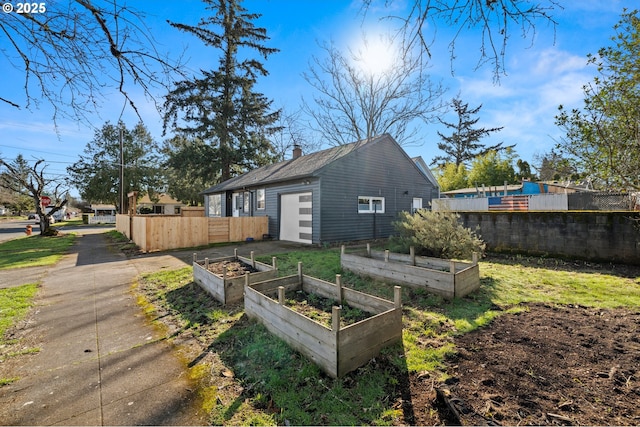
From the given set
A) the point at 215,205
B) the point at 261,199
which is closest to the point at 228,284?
the point at 261,199

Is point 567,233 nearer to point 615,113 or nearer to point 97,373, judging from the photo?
point 615,113

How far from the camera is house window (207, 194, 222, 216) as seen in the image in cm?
1925

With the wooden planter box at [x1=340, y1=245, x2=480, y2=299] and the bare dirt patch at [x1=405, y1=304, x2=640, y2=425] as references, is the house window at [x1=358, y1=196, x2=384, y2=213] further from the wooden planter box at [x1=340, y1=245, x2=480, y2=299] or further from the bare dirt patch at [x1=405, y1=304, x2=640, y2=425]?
the bare dirt patch at [x1=405, y1=304, x2=640, y2=425]

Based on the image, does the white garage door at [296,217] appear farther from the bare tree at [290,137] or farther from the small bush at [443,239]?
the bare tree at [290,137]

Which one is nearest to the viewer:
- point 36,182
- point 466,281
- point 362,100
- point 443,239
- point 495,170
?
point 466,281

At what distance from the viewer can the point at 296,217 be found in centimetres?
1240

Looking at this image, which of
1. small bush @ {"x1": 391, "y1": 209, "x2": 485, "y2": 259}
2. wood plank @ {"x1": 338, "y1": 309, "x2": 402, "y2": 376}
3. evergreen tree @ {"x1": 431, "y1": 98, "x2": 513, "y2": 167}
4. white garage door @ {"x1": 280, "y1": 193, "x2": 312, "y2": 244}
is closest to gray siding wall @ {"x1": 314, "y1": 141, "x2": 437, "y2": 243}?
white garage door @ {"x1": 280, "y1": 193, "x2": 312, "y2": 244}

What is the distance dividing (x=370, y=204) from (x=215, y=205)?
12080mm

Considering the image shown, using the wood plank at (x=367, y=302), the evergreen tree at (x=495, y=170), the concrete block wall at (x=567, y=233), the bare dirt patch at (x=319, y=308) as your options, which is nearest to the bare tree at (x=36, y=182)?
the bare dirt patch at (x=319, y=308)

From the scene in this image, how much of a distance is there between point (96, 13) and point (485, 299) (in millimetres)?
6186

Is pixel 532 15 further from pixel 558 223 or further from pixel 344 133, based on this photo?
pixel 344 133

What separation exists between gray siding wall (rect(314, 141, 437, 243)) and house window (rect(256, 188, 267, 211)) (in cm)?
446

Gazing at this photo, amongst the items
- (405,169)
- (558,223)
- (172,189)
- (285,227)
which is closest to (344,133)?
(405,169)

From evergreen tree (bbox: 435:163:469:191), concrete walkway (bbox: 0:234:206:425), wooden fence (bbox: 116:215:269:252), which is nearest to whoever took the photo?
concrete walkway (bbox: 0:234:206:425)
